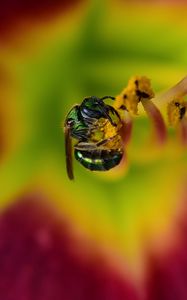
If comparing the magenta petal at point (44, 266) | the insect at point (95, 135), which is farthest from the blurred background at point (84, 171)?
the insect at point (95, 135)

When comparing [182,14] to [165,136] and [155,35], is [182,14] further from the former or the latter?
[165,136]

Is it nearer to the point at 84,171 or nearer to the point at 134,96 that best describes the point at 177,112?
the point at 134,96

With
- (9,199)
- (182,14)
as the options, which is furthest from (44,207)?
(182,14)

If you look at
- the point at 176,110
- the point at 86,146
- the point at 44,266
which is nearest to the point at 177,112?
A: the point at 176,110

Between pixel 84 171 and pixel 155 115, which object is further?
pixel 84 171

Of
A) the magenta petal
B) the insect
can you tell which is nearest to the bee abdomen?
the insect

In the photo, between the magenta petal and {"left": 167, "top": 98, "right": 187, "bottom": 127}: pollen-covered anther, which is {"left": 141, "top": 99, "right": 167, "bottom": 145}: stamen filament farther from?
the magenta petal
